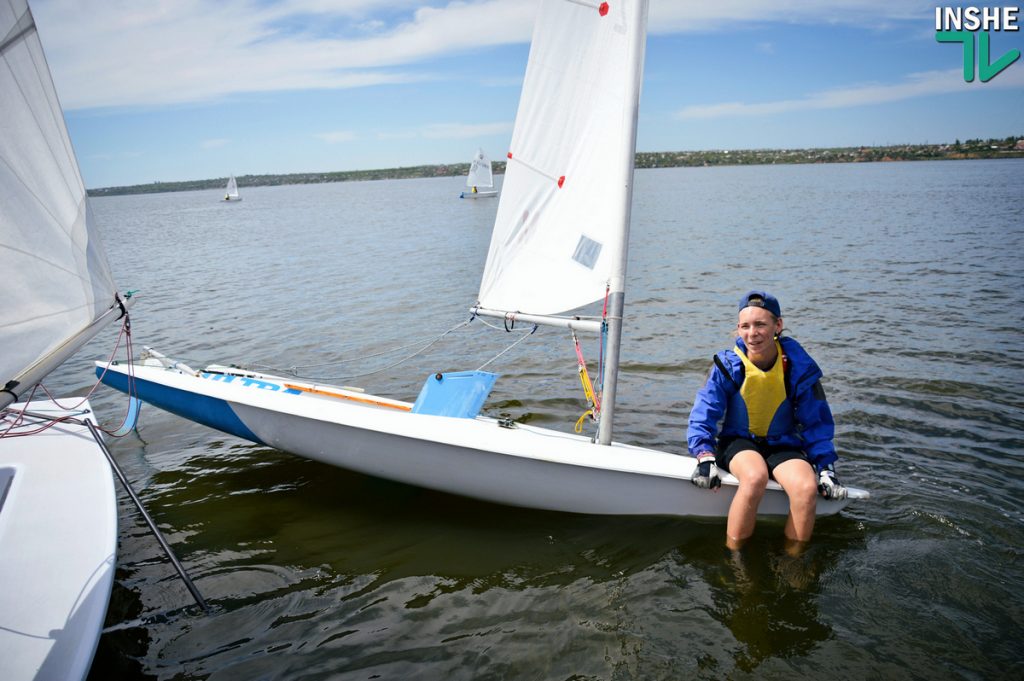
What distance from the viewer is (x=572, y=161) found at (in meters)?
4.39

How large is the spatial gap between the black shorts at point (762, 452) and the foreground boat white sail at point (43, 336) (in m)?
3.37

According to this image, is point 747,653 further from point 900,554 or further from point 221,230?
point 221,230

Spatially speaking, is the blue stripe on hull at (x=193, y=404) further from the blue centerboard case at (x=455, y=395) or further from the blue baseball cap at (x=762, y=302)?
the blue baseball cap at (x=762, y=302)

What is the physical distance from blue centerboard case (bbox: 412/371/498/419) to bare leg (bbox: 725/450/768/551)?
2103 millimetres

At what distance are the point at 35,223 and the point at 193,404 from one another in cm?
224

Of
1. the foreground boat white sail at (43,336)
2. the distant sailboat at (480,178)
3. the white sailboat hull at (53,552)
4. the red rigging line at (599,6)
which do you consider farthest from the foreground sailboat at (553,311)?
the distant sailboat at (480,178)

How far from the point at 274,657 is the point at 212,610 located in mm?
664

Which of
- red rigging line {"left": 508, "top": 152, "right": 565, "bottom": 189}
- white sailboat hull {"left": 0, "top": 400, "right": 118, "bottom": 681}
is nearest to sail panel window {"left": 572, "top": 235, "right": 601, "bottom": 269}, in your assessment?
red rigging line {"left": 508, "top": 152, "right": 565, "bottom": 189}

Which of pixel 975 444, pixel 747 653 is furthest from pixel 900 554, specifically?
pixel 975 444

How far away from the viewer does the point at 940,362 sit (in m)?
7.07

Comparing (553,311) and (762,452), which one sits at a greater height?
(553,311)

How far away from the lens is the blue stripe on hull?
4.91 meters

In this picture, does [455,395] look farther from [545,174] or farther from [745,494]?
[745,494]

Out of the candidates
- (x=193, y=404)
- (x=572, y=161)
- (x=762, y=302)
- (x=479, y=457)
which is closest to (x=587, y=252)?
(x=572, y=161)
